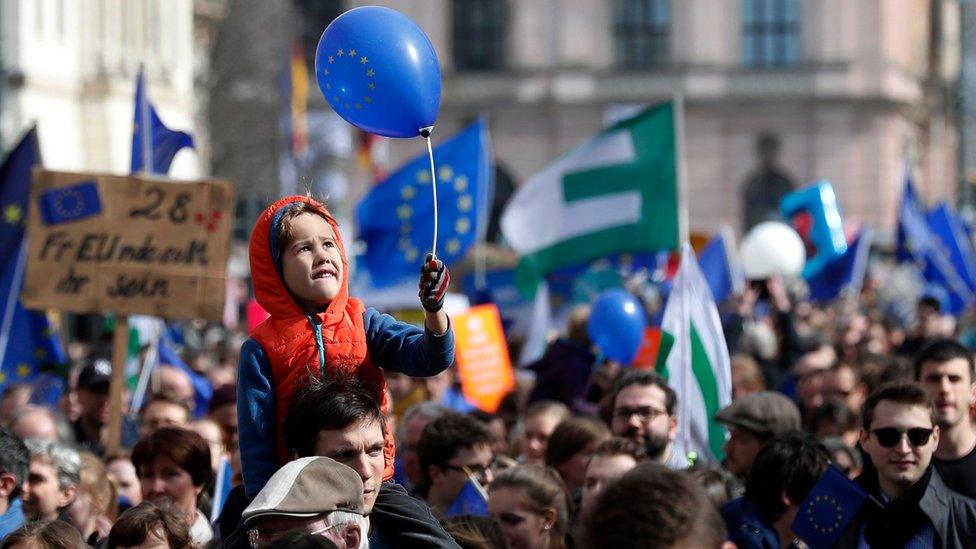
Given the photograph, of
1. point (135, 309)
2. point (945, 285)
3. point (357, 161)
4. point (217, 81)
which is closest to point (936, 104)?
point (357, 161)

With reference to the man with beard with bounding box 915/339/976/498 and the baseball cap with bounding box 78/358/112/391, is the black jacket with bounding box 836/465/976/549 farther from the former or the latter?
the baseball cap with bounding box 78/358/112/391

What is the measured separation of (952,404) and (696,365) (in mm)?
2399

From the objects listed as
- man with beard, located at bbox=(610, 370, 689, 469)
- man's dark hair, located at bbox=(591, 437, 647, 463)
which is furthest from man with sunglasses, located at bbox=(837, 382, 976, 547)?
man with beard, located at bbox=(610, 370, 689, 469)

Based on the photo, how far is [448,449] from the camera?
7.10 meters

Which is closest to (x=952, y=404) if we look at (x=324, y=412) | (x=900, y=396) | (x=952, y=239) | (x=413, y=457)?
(x=900, y=396)

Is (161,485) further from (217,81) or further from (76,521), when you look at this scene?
(217,81)

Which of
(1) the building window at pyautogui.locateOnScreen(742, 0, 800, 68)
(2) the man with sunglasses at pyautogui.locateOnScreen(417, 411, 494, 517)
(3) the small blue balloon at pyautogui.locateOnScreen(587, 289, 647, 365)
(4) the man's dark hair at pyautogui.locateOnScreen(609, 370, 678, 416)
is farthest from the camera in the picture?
(1) the building window at pyautogui.locateOnScreen(742, 0, 800, 68)

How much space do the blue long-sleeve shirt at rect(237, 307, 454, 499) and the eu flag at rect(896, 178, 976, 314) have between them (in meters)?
14.3

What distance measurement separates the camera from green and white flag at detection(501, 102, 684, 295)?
470 inches

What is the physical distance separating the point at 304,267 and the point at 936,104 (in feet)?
205

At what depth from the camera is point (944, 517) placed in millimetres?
5734

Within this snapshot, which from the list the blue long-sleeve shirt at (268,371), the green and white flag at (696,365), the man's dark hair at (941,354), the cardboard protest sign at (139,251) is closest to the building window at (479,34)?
the green and white flag at (696,365)

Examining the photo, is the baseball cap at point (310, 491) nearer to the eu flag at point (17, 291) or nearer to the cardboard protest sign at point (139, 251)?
the cardboard protest sign at point (139, 251)

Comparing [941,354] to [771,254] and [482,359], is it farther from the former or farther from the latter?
[771,254]
